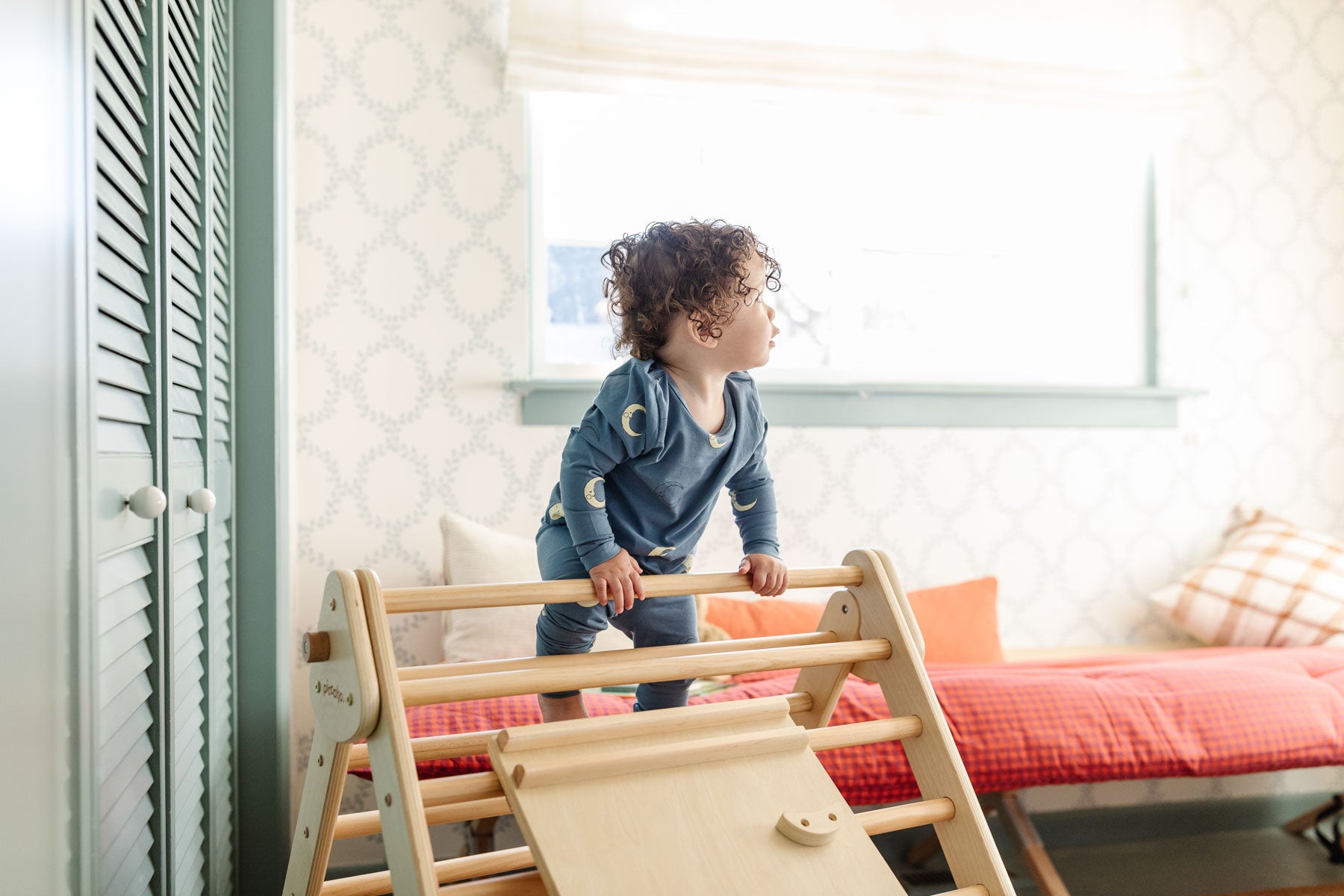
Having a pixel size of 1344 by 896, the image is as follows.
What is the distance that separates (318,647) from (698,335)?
560mm

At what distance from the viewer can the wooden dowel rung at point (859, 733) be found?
1102mm

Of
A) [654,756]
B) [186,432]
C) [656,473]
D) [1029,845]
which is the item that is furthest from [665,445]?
[1029,845]

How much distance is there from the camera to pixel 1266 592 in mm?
2305

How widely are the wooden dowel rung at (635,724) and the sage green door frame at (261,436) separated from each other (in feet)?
2.66

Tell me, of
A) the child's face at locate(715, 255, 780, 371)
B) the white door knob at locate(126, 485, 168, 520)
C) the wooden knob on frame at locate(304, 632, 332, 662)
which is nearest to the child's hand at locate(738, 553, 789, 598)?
the child's face at locate(715, 255, 780, 371)

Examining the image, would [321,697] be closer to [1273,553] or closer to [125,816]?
[125,816]

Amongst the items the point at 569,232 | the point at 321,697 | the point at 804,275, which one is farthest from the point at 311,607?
the point at 804,275

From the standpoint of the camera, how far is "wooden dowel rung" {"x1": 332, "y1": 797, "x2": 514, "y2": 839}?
3.42ft

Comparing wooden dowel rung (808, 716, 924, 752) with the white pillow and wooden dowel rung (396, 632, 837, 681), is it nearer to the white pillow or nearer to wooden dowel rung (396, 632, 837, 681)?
wooden dowel rung (396, 632, 837, 681)

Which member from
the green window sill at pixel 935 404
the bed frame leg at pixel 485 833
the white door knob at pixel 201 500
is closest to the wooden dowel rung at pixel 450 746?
the white door knob at pixel 201 500

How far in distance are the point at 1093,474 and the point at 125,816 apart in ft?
7.51

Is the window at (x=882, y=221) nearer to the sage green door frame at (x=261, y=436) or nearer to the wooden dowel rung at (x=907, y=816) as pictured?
the sage green door frame at (x=261, y=436)

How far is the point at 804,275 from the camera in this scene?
2457 millimetres

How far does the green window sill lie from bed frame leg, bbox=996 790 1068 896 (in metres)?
0.93
